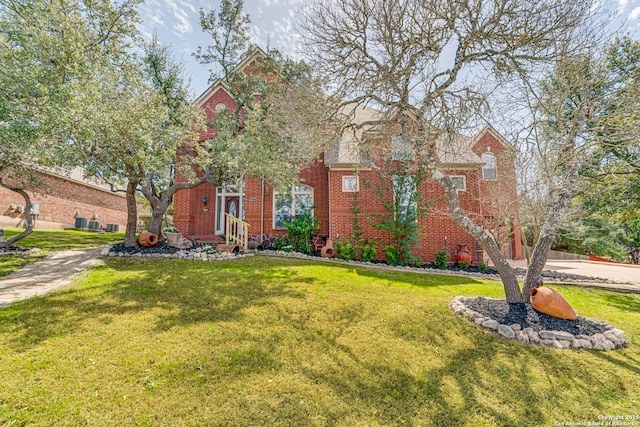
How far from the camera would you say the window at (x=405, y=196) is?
1126 cm

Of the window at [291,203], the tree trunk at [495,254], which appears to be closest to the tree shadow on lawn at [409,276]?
the tree trunk at [495,254]

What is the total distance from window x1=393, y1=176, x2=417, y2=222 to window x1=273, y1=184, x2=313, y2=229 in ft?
14.5

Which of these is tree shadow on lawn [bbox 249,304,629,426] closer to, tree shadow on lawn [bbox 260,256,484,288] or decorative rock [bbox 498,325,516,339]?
decorative rock [bbox 498,325,516,339]

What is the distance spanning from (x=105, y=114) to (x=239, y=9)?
27.7 ft

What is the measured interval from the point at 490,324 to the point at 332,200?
333 inches

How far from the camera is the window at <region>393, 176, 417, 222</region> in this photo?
11.3m

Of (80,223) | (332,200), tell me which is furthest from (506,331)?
(80,223)

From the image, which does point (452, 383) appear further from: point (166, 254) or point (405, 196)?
point (166, 254)

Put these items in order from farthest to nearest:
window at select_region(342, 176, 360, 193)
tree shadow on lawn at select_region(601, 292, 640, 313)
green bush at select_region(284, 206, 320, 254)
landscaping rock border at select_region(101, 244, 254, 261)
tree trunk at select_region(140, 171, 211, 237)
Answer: window at select_region(342, 176, 360, 193)
green bush at select_region(284, 206, 320, 254)
tree trunk at select_region(140, 171, 211, 237)
landscaping rock border at select_region(101, 244, 254, 261)
tree shadow on lawn at select_region(601, 292, 640, 313)

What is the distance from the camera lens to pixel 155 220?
438 inches

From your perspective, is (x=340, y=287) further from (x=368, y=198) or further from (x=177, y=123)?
(x=177, y=123)

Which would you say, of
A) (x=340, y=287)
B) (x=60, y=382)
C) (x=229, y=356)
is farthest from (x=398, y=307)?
(x=60, y=382)

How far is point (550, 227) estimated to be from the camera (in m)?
5.24

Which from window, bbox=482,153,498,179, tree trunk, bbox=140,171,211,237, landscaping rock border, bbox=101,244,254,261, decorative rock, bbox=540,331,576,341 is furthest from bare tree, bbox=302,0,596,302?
window, bbox=482,153,498,179
